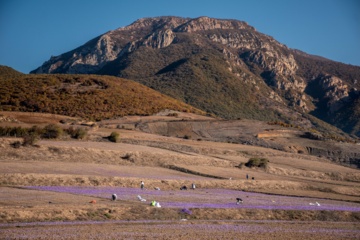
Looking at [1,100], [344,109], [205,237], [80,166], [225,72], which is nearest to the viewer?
[205,237]

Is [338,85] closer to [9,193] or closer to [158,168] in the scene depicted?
[158,168]

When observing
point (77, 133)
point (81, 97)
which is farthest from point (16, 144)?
point (81, 97)

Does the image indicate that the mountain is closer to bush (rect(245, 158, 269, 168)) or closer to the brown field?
bush (rect(245, 158, 269, 168))

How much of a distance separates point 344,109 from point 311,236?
14840 cm

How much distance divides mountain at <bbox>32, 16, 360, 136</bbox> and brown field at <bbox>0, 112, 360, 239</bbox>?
213 ft

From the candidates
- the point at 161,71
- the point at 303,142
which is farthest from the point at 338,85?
the point at 303,142

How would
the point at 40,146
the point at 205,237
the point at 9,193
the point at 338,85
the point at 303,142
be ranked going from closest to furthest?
the point at 205,237, the point at 9,193, the point at 40,146, the point at 303,142, the point at 338,85

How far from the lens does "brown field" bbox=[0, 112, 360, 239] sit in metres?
16.2

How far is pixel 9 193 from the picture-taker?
832 inches

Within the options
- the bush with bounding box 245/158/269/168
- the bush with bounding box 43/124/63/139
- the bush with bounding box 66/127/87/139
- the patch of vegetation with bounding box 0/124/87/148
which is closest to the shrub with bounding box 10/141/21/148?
the patch of vegetation with bounding box 0/124/87/148

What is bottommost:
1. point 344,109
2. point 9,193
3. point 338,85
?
point 9,193

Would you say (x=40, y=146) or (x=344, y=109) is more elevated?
(x=344, y=109)

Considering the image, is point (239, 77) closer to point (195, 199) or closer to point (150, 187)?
point (150, 187)

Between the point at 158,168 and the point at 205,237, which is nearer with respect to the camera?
the point at 205,237
